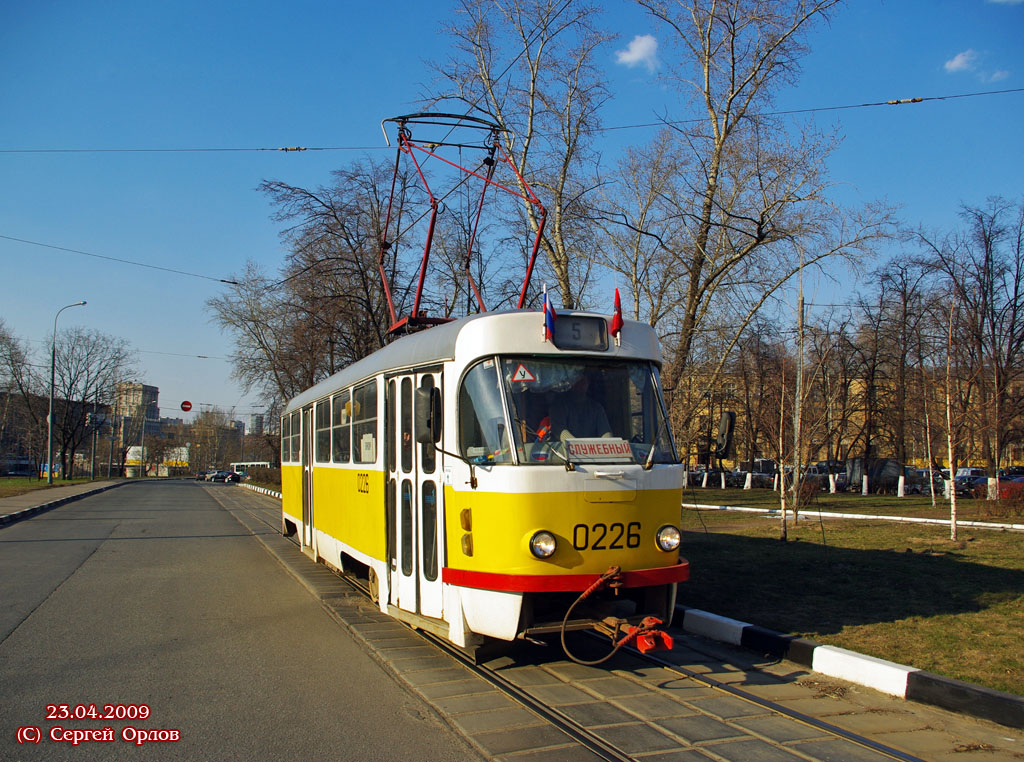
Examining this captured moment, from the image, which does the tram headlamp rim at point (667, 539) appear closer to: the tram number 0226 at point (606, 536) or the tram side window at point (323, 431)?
the tram number 0226 at point (606, 536)

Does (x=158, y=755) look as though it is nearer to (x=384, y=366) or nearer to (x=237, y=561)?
(x=384, y=366)

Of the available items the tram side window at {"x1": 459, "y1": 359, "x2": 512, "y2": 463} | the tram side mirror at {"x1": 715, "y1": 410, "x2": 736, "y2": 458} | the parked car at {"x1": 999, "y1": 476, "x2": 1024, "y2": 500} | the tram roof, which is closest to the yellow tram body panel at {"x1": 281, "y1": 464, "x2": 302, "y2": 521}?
the tram roof

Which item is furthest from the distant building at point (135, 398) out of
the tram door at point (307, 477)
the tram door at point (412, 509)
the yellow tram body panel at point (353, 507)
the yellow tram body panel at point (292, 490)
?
the tram door at point (412, 509)

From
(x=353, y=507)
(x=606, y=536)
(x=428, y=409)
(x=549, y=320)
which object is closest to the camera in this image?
(x=606, y=536)

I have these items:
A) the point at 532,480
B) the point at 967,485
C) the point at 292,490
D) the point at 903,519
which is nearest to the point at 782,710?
the point at 532,480

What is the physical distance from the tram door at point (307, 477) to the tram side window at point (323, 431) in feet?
2.20

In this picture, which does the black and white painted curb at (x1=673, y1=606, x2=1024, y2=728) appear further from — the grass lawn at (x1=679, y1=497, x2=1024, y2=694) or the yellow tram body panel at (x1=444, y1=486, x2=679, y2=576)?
the yellow tram body panel at (x1=444, y1=486, x2=679, y2=576)

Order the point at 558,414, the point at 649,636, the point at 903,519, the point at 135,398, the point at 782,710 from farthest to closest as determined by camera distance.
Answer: the point at 135,398, the point at 903,519, the point at 558,414, the point at 649,636, the point at 782,710

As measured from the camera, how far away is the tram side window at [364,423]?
8586mm

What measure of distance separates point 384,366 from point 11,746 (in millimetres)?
4630

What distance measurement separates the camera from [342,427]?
1030 cm

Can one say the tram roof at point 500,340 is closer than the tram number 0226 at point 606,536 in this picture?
No

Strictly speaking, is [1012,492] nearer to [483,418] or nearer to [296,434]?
[296,434]

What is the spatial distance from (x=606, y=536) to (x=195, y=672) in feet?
11.8
